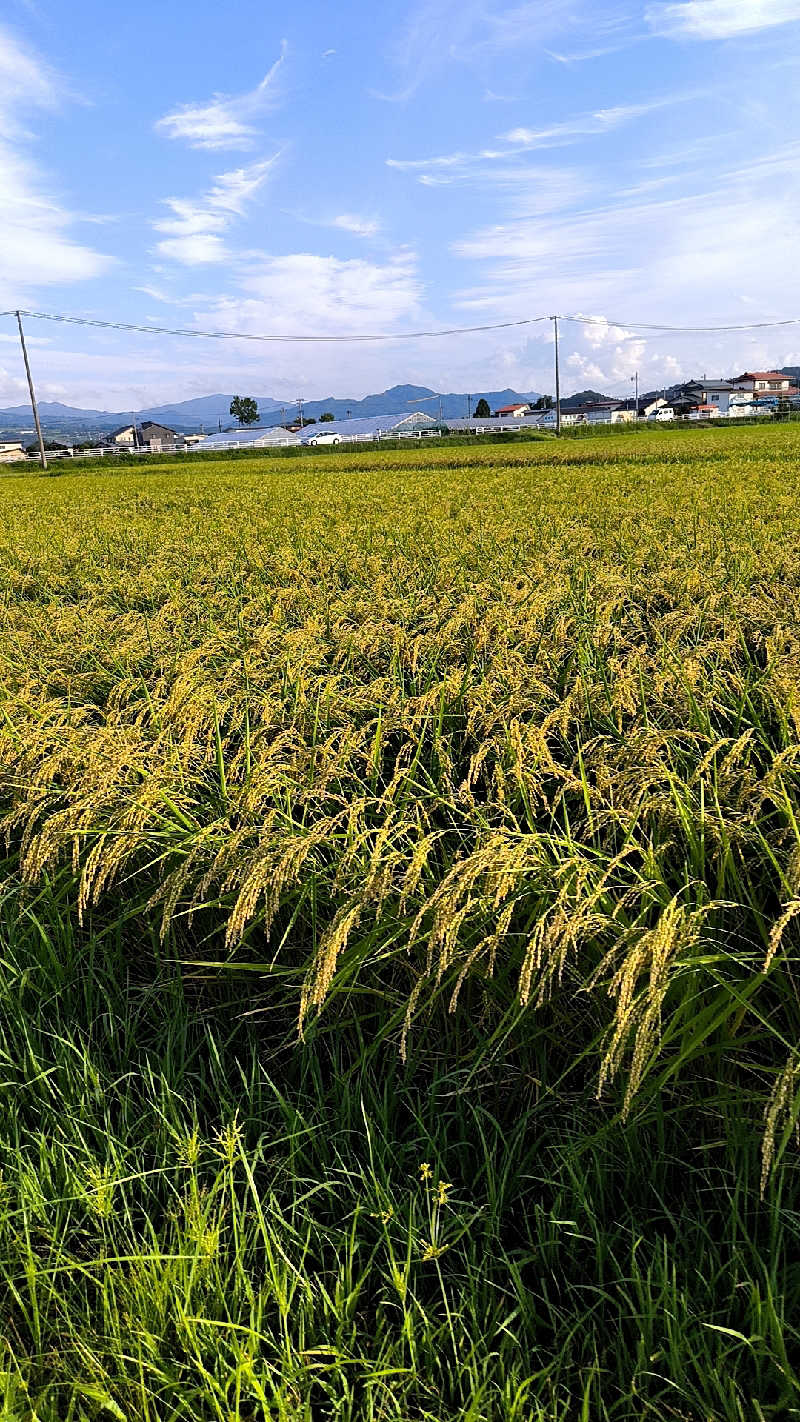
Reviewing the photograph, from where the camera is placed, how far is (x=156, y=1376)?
4.93 ft

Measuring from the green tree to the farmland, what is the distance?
138 metres

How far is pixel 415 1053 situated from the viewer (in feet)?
7.03

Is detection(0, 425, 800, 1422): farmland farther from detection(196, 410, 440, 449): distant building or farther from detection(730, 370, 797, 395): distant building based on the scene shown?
detection(730, 370, 797, 395): distant building

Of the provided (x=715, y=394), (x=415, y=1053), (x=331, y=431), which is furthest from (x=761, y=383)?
(x=415, y=1053)

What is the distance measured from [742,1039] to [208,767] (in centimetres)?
199

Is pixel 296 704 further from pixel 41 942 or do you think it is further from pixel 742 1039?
pixel 742 1039

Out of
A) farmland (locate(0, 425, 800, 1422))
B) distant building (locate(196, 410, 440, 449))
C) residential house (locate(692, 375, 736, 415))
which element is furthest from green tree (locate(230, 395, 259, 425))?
farmland (locate(0, 425, 800, 1422))

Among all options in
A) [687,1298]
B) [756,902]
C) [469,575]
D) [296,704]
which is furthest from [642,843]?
[469,575]

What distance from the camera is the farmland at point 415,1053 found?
4.92 ft

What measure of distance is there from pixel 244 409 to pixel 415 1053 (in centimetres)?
14172

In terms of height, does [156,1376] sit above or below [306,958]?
below

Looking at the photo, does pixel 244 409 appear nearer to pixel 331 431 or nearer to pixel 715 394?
pixel 331 431

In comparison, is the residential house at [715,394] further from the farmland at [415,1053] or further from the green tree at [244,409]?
the farmland at [415,1053]

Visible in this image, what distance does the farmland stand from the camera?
1.50 m
